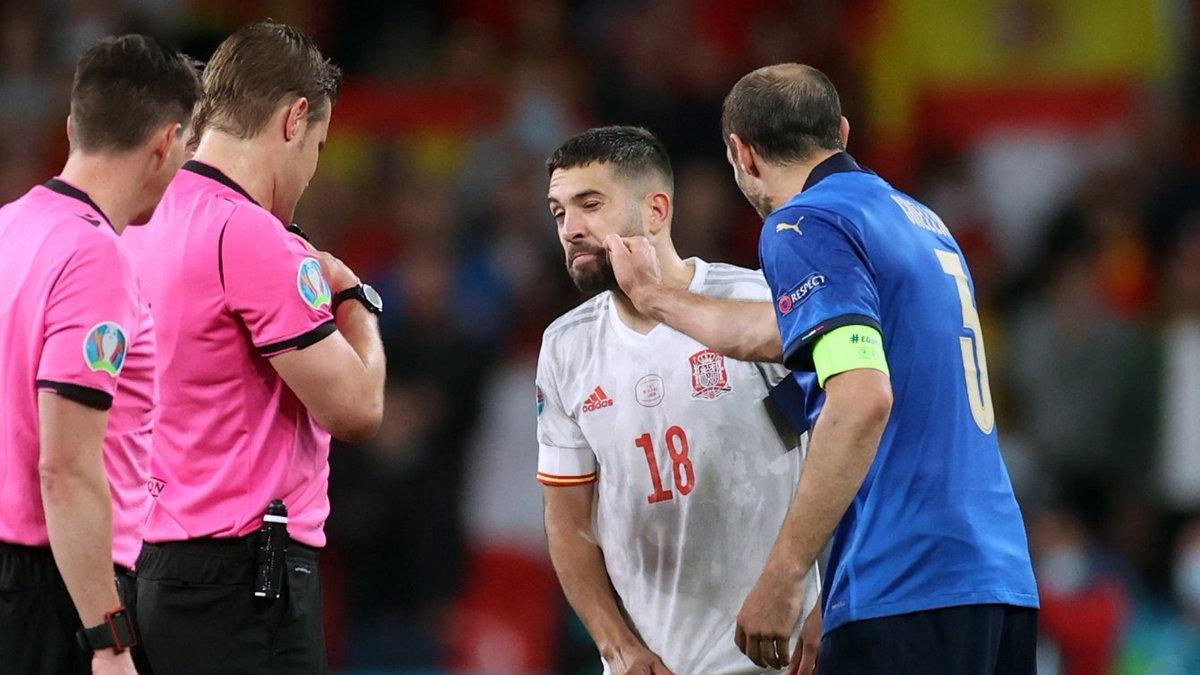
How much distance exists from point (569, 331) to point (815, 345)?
1.26m

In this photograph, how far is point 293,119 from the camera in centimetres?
432

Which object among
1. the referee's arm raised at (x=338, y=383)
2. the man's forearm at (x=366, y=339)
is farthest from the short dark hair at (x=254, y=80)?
the referee's arm raised at (x=338, y=383)

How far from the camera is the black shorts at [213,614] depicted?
4.07m

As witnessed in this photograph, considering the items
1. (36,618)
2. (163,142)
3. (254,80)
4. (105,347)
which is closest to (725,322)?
(254,80)

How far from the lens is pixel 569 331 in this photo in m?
4.98

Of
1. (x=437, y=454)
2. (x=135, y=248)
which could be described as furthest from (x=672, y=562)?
(x=437, y=454)

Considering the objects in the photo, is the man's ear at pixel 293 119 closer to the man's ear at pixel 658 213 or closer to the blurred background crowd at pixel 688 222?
the man's ear at pixel 658 213

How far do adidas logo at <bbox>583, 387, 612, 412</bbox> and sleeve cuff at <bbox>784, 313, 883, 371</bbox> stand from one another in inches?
35.7

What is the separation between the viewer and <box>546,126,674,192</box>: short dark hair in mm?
4922

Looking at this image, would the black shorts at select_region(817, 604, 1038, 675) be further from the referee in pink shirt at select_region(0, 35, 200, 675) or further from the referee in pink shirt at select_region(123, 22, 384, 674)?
the referee in pink shirt at select_region(0, 35, 200, 675)

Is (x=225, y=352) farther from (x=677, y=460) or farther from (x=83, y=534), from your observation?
(x=677, y=460)

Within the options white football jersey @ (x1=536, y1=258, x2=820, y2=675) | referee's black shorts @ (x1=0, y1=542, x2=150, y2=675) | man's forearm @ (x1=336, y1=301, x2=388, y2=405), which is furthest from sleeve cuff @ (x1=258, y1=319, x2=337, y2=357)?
white football jersey @ (x1=536, y1=258, x2=820, y2=675)

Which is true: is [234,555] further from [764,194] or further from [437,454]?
[437,454]

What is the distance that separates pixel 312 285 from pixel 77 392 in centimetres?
72
